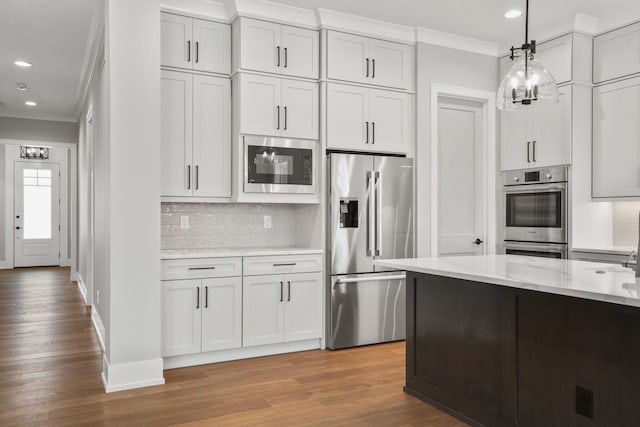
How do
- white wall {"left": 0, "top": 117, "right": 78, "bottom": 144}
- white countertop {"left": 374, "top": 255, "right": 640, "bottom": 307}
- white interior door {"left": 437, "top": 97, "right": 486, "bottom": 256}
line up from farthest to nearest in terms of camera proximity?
white wall {"left": 0, "top": 117, "right": 78, "bottom": 144} < white interior door {"left": 437, "top": 97, "right": 486, "bottom": 256} < white countertop {"left": 374, "top": 255, "right": 640, "bottom": 307}

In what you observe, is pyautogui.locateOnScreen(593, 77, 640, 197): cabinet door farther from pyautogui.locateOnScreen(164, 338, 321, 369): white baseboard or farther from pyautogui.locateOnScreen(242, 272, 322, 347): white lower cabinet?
pyautogui.locateOnScreen(164, 338, 321, 369): white baseboard

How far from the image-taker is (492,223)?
17.2 feet

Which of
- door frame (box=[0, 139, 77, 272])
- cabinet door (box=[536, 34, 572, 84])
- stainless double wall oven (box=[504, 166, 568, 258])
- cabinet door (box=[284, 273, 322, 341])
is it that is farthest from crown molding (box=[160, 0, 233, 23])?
door frame (box=[0, 139, 77, 272])

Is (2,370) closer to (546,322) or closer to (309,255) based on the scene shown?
(309,255)

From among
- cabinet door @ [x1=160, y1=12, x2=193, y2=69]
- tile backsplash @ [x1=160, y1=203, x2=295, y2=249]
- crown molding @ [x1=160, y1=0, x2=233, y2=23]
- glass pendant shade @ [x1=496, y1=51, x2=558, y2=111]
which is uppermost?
crown molding @ [x1=160, y1=0, x2=233, y2=23]

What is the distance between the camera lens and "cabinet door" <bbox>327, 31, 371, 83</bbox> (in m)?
4.47

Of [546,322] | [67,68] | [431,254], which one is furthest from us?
[67,68]

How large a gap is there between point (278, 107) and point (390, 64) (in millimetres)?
1241

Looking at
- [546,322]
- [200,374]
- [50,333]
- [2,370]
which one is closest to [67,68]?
[50,333]

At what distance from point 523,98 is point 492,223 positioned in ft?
8.80

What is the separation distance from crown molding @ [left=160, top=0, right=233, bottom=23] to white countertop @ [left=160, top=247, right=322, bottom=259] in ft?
6.39

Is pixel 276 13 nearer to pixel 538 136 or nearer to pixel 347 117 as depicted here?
pixel 347 117

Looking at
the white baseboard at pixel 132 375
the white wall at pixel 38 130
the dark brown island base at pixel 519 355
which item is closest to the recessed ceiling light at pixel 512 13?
the dark brown island base at pixel 519 355

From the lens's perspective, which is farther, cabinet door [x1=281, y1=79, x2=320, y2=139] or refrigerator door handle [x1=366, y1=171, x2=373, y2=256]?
refrigerator door handle [x1=366, y1=171, x2=373, y2=256]
